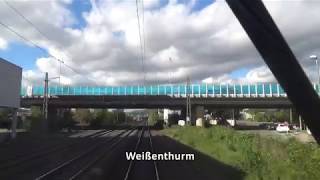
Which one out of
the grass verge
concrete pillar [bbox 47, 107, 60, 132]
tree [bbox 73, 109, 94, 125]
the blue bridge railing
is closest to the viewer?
the grass verge

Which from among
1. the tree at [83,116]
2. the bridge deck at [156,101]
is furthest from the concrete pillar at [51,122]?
the tree at [83,116]

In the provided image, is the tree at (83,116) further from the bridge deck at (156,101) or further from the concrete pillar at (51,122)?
the bridge deck at (156,101)

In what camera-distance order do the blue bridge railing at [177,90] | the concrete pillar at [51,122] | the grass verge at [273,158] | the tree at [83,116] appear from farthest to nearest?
the tree at [83,116] < the blue bridge railing at [177,90] < the concrete pillar at [51,122] < the grass verge at [273,158]

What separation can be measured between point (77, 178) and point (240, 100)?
228ft

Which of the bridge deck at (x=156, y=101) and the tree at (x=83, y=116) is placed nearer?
the bridge deck at (x=156, y=101)

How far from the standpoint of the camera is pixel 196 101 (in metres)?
88.1

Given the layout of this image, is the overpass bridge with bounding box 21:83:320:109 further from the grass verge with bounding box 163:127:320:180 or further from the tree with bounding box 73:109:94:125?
the grass verge with bounding box 163:127:320:180

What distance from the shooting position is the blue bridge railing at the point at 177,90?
8262 cm

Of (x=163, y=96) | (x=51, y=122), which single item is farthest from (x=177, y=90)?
(x=51, y=122)

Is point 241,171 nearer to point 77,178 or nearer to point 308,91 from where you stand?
point 77,178

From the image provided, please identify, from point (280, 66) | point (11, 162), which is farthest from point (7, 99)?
point (280, 66)

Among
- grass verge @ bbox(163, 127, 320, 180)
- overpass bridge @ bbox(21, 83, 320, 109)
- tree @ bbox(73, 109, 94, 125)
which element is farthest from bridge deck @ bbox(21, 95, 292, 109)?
grass verge @ bbox(163, 127, 320, 180)

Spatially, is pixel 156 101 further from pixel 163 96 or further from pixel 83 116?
pixel 83 116

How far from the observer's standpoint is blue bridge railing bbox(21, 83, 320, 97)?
271 feet
